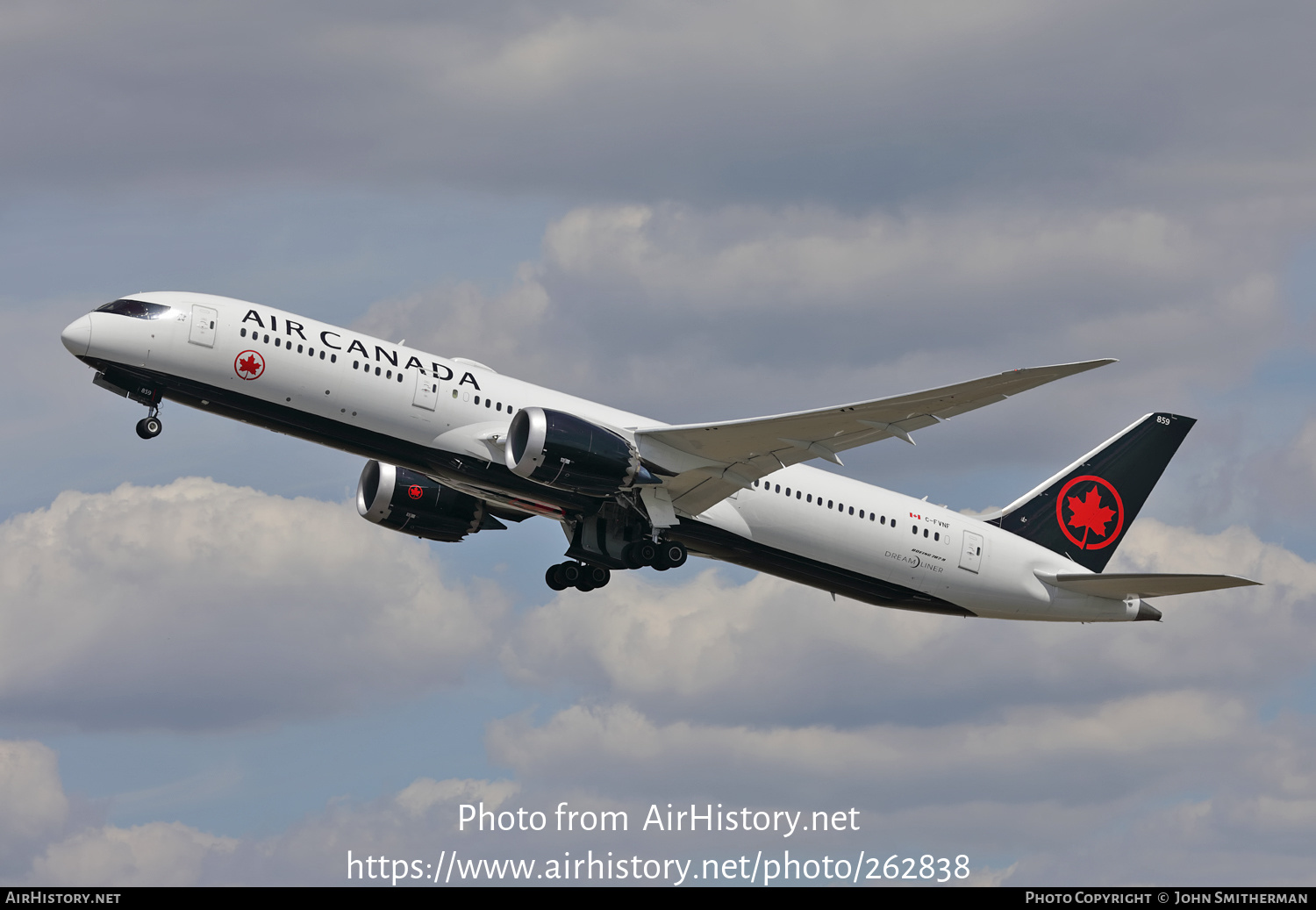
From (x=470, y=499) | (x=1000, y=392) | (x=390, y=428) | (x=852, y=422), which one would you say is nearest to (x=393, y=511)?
(x=470, y=499)

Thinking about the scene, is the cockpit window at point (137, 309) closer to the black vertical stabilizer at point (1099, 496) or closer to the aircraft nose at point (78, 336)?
the aircraft nose at point (78, 336)

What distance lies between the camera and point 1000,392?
1764 inches

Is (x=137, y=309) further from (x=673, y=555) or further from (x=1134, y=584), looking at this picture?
(x=1134, y=584)

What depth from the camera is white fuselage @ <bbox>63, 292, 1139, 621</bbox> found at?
4688 centimetres

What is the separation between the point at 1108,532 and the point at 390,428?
28.3m

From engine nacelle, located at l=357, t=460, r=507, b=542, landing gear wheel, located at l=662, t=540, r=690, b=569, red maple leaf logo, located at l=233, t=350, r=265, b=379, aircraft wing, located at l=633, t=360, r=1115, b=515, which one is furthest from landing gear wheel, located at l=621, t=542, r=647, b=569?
red maple leaf logo, located at l=233, t=350, r=265, b=379

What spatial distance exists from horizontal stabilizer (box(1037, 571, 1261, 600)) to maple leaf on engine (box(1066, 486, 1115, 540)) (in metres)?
3.20

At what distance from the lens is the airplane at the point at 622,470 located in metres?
47.0

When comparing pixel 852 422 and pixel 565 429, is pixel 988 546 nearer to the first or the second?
pixel 852 422

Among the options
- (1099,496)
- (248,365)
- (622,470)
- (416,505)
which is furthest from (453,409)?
(1099,496)

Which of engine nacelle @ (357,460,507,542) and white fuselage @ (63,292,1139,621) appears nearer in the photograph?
white fuselage @ (63,292,1139,621)

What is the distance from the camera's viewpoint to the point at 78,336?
4684cm

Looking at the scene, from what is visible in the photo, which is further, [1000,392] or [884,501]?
[884,501]

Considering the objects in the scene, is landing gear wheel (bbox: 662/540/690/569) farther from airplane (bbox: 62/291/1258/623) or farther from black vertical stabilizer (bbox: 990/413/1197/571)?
black vertical stabilizer (bbox: 990/413/1197/571)
